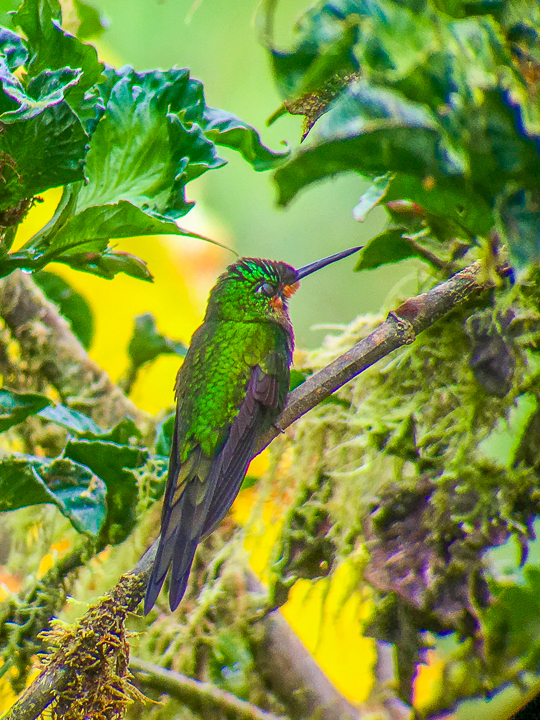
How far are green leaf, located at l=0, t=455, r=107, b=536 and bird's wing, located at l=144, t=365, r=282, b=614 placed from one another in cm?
12

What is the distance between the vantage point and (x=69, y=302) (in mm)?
1858

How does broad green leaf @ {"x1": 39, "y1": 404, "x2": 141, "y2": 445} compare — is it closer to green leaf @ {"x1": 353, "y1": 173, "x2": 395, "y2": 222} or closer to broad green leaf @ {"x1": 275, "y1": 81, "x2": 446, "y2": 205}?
green leaf @ {"x1": 353, "y1": 173, "x2": 395, "y2": 222}

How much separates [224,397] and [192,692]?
589mm

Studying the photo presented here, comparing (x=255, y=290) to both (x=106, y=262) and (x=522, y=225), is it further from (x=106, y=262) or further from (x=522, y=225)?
(x=522, y=225)

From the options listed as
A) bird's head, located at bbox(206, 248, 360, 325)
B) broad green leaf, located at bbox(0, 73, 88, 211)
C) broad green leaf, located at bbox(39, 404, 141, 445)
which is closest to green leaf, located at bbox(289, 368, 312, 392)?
bird's head, located at bbox(206, 248, 360, 325)

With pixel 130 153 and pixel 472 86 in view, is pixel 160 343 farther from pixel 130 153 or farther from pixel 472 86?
pixel 472 86

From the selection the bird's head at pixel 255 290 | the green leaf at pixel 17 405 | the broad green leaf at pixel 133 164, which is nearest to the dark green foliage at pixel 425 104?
the broad green leaf at pixel 133 164

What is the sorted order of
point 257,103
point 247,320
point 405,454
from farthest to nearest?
point 257,103 < point 247,320 < point 405,454

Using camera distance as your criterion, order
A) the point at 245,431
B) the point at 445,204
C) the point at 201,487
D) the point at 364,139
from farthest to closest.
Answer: the point at 245,431 < the point at 201,487 < the point at 445,204 < the point at 364,139

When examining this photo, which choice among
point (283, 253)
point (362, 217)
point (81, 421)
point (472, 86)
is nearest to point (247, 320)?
point (81, 421)

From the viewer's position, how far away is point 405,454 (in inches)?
47.4

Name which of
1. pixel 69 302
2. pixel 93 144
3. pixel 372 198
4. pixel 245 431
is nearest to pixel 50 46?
pixel 93 144

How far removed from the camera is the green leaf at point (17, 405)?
40.8 inches

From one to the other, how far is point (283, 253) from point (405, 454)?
13.2ft
